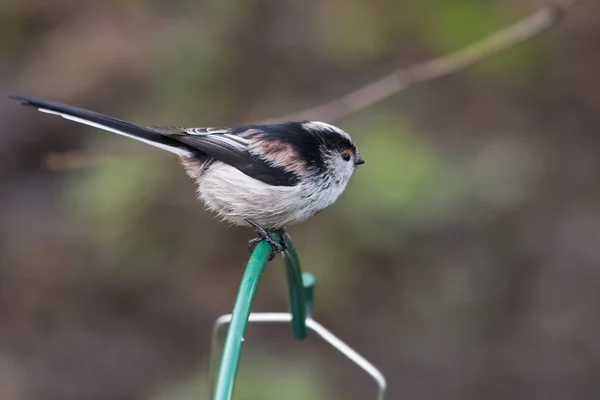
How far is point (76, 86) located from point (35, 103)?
4590mm

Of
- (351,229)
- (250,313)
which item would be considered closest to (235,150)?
(250,313)

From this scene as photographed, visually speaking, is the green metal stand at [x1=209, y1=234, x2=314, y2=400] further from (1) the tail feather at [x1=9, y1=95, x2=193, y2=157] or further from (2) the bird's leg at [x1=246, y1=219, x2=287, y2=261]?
(1) the tail feather at [x1=9, y1=95, x2=193, y2=157]

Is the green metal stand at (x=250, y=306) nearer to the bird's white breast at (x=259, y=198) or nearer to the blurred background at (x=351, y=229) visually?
the bird's white breast at (x=259, y=198)

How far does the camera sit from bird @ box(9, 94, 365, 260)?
9.14 ft

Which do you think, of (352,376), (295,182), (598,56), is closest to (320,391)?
(352,376)

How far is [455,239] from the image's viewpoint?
582cm

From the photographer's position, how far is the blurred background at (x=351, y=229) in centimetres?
545

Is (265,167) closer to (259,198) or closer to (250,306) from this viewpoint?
(259,198)

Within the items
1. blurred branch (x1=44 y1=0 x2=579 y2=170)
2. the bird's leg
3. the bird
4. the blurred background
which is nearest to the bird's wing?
the bird

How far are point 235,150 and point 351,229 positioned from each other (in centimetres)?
281

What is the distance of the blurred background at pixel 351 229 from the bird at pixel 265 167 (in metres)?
2.31

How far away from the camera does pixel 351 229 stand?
5598 mm

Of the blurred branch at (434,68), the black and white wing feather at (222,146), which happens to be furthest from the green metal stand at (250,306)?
the blurred branch at (434,68)

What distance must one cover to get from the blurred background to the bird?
2312mm
